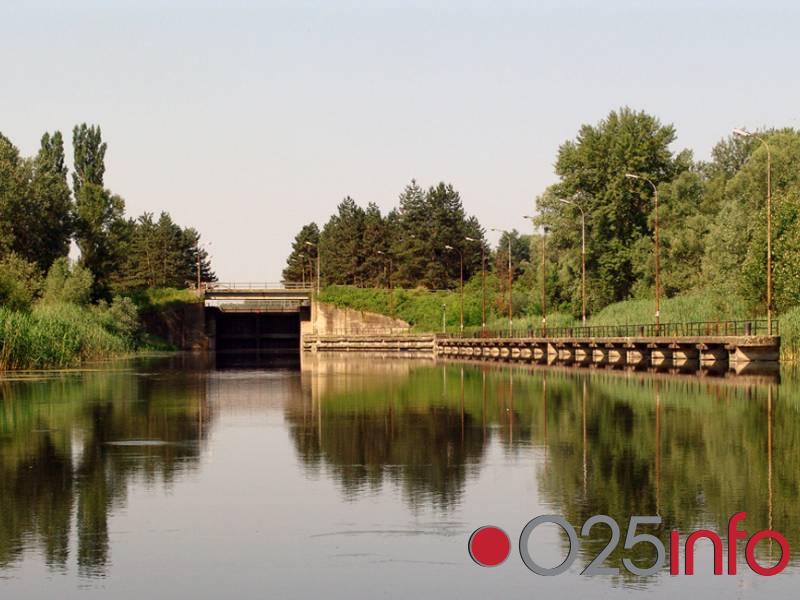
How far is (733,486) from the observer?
57.2ft

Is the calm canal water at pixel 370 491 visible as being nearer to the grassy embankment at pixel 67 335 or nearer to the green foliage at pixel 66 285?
the grassy embankment at pixel 67 335

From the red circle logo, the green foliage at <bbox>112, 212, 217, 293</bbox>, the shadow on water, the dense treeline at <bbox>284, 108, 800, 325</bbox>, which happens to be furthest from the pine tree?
the red circle logo

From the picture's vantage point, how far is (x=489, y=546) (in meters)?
13.8

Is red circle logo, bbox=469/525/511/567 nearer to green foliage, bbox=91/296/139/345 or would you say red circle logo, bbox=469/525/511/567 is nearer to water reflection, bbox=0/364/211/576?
water reflection, bbox=0/364/211/576

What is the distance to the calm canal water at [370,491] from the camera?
12047mm

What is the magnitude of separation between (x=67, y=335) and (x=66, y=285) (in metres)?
38.8

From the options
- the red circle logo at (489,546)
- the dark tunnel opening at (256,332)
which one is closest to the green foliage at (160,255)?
the dark tunnel opening at (256,332)

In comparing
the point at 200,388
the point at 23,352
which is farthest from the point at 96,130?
the point at 200,388

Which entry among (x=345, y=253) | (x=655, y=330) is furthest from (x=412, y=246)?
(x=655, y=330)

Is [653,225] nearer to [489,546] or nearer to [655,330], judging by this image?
[655,330]

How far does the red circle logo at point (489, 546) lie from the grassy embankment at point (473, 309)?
6377cm

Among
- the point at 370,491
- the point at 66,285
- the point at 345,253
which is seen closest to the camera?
the point at 370,491

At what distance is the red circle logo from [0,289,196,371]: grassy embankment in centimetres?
4530

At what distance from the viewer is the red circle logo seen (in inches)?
512
